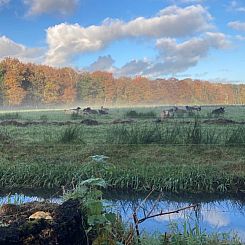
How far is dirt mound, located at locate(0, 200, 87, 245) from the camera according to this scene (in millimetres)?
3150

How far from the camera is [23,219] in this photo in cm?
340

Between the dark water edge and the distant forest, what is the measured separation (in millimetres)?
51357

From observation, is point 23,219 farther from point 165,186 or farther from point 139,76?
point 139,76

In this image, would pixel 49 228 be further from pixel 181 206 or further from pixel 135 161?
pixel 135 161

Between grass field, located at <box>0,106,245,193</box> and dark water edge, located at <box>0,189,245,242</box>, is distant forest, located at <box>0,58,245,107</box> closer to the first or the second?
grass field, located at <box>0,106,245,193</box>

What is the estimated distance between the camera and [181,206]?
6762 mm

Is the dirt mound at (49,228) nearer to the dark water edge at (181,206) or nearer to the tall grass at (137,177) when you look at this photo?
the dark water edge at (181,206)

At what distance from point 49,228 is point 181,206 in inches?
152

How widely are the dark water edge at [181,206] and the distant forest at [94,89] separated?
51.4 metres

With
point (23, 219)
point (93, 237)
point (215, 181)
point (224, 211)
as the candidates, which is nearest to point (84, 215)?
point (93, 237)

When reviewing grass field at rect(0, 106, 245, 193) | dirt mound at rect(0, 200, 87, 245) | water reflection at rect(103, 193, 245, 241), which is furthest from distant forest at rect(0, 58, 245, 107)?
dirt mound at rect(0, 200, 87, 245)

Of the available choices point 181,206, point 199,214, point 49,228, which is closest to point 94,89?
point 181,206

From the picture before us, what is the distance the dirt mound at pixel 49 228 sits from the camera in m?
3.15

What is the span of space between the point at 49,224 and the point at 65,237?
0.54ft
